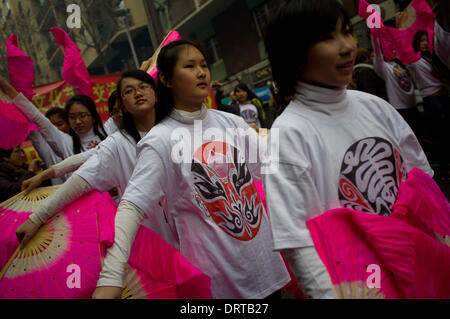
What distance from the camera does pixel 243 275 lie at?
1604 millimetres

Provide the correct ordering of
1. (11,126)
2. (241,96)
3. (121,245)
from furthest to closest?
(241,96)
(11,126)
(121,245)

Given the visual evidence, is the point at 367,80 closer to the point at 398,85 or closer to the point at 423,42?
the point at 398,85

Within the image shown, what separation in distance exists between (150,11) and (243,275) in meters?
4.75

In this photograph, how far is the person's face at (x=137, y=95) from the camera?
2305 millimetres

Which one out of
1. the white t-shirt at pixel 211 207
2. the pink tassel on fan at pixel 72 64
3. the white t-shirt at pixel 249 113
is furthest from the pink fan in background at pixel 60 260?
the white t-shirt at pixel 249 113

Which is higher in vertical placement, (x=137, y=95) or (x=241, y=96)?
(x=241, y=96)

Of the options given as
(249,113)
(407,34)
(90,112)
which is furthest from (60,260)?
(249,113)

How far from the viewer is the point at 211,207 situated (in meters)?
1.62

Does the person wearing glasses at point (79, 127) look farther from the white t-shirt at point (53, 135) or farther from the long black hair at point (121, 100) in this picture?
the long black hair at point (121, 100)

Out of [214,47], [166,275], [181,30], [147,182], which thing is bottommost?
[166,275]

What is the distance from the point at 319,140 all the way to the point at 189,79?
853mm
